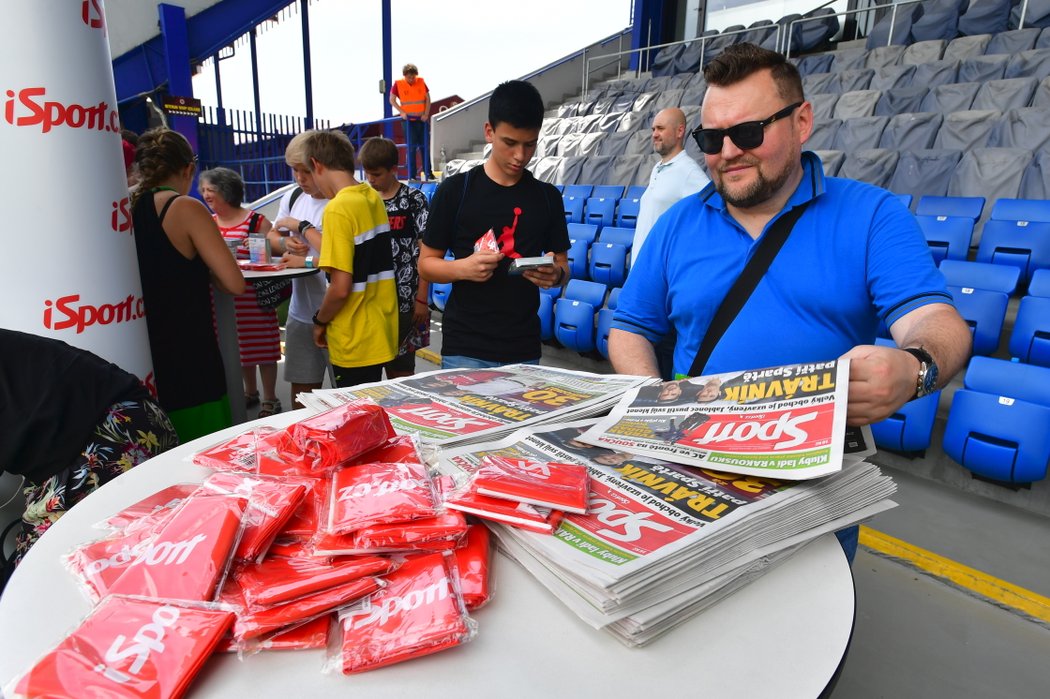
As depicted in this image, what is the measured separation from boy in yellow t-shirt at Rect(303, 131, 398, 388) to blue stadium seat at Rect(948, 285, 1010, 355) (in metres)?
2.85

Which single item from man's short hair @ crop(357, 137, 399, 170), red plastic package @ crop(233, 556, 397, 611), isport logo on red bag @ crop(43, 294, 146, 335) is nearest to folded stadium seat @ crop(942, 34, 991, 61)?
man's short hair @ crop(357, 137, 399, 170)

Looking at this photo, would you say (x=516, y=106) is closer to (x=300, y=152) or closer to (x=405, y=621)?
(x=300, y=152)

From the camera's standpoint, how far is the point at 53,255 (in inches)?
63.5

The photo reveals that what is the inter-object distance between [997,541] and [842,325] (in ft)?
6.17

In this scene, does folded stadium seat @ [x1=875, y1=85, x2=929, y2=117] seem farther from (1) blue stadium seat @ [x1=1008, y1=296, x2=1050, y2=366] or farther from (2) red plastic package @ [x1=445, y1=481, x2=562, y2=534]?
(2) red plastic package @ [x1=445, y1=481, x2=562, y2=534]

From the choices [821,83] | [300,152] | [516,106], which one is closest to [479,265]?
[516,106]

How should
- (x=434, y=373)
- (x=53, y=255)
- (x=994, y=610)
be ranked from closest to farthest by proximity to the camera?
(x=434, y=373)
(x=53, y=255)
(x=994, y=610)

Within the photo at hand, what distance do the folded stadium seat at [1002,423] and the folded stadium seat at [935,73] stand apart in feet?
14.8

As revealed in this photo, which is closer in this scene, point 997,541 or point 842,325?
point 842,325

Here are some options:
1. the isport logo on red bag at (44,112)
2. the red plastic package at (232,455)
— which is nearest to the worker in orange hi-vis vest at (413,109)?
the isport logo on red bag at (44,112)

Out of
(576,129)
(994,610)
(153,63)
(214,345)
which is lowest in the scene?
(994,610)

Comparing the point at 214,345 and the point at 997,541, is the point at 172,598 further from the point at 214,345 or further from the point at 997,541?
the point at 997,541

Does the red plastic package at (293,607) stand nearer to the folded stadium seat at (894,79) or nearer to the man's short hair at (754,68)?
the man's short hair at (754,68)

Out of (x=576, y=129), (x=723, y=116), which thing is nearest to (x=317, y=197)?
(x=723, y=116)
